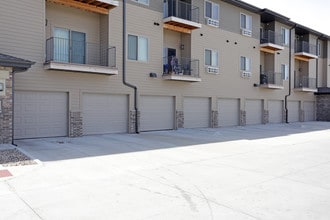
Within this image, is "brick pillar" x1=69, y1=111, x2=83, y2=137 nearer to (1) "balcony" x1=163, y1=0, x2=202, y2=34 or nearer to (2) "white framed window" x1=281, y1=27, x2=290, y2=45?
(1) "balcony" x1=163, y1=0, x2=202, y2=34

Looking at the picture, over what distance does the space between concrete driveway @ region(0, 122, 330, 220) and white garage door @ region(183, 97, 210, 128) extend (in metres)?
8.98

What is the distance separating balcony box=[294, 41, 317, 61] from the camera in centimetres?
3098

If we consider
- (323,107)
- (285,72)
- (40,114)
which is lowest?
(40,114)

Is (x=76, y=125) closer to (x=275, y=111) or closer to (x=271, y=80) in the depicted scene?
(x=271, y=80)

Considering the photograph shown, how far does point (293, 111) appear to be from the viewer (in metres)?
31.4

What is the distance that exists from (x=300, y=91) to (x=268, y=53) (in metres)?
6.17

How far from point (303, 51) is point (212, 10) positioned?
1361 cm

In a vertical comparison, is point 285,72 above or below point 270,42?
below

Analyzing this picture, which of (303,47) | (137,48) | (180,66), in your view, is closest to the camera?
(137,48)

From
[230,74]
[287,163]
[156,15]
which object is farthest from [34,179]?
[230,74]

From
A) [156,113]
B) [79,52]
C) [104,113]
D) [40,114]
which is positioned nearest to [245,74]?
[156,113]

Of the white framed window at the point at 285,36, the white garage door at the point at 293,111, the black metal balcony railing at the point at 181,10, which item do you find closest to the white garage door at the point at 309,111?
the white garage door at the point at 293,111

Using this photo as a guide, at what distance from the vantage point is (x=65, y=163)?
914cm

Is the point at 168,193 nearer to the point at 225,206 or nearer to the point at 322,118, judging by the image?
the point at 225,206
